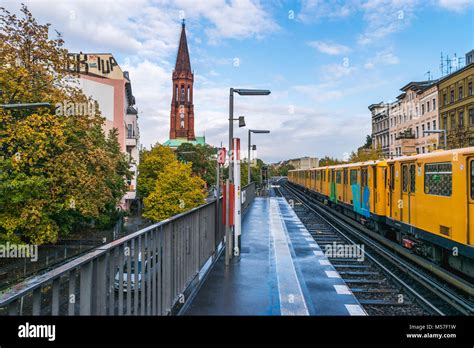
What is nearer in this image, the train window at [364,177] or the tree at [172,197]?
the train window at [364,177]

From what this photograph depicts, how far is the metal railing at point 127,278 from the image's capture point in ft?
8.15

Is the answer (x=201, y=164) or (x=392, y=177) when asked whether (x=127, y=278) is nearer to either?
(x=392, y=177)

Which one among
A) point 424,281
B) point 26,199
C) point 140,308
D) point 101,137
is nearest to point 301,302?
point 140,308

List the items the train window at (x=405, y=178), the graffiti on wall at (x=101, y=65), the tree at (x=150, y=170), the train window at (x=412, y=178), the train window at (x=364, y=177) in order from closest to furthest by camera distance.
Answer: the train window at (x=412, y=178) < the train window at (x=405, y=178) < the train window at (x=364, y=177) < the graffiti on wall at (x=101, y=65) < the tree at (x=150, y=170)

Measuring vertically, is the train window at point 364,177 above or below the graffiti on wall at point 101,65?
below

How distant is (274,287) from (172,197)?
3031 cm

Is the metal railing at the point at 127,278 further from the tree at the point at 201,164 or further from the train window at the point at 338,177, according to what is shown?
the tree at the point at 201,164

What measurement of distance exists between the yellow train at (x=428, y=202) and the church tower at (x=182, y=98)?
104552 millimetres

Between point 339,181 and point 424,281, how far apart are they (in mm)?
15009

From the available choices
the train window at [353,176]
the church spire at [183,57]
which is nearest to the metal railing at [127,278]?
the train window at [353,176]

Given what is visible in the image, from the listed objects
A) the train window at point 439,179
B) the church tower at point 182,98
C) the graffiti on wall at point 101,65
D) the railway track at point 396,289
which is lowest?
the railway track at point 396,289

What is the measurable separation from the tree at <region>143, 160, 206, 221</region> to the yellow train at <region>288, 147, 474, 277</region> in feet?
72.3

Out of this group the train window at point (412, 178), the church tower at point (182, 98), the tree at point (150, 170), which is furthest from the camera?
the church tower at point (182, 98)
